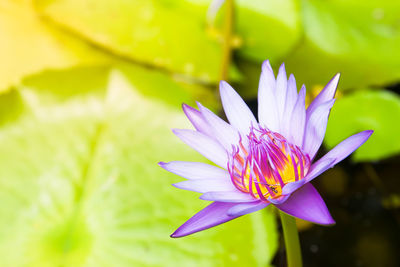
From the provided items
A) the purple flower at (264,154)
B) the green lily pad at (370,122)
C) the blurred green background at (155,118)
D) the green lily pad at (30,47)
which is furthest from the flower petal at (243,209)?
the green lily pad at (30,47)

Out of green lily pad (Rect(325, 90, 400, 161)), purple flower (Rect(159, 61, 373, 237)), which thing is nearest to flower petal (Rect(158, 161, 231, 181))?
purple flower (Rect(159, 61, 373, 237))

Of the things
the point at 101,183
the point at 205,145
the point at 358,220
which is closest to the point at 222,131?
the point at 205,145

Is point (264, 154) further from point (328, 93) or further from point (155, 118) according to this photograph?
point (155, 118)

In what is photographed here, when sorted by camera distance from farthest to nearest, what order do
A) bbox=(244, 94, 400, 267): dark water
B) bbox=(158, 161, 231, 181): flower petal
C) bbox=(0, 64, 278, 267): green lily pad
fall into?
bbox=(244, 94, 400, 267): dark water < bbox=(0, 64, 278, 267): green lily pad < bbox=(158, 161, 231, 181): flower petal

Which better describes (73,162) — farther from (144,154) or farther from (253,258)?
(253,258)

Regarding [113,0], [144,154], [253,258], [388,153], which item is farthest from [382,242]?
[113,0]

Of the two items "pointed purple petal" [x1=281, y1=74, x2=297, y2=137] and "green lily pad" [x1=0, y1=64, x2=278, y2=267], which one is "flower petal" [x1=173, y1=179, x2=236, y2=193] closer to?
"pointed purple petal" [x1=281, y1=74, x2=297, y2=137]
